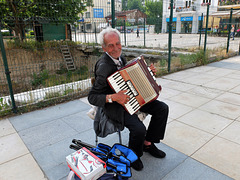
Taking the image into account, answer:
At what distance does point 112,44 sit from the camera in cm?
227

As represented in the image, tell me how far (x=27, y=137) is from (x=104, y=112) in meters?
1.61

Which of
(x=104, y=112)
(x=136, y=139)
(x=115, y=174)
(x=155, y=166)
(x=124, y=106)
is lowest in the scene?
(x=155, y=166)

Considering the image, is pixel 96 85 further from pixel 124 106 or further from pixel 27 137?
pixel 27 137

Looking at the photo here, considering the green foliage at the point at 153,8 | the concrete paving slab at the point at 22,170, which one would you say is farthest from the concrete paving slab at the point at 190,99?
the green foliage at the point at 153,8

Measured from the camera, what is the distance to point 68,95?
4703mm

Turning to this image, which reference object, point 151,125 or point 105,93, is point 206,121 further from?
point 105,93

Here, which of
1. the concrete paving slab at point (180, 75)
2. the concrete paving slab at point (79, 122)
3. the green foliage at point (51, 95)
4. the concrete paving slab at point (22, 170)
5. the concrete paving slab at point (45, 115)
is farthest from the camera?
the concrete paving slab at point (180, 75)

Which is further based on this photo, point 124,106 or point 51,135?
point 51,135

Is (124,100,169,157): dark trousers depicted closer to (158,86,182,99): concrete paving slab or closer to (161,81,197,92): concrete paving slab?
(158,86,182,99): concrete paving slab

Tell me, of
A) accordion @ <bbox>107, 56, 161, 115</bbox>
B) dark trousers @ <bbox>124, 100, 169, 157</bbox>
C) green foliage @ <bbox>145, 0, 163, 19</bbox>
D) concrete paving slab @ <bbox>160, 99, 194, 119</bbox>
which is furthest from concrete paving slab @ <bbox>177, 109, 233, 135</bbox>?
green foliage @ <bbox>145, 0, 163, 19</bbox>

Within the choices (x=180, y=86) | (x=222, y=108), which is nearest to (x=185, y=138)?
(x=222, y=108)

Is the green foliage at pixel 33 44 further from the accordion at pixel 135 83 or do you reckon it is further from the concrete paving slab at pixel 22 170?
the accordion at pixel 135 83

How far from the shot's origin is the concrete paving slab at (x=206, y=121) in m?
3.24

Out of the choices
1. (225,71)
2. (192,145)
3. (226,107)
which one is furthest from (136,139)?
(225,71)
